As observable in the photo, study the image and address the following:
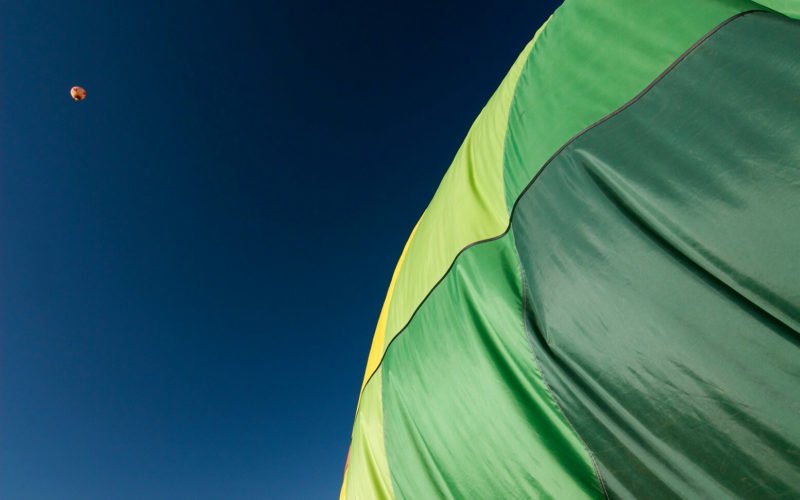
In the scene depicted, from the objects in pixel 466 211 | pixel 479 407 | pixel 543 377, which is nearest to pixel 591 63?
pixel 466 211

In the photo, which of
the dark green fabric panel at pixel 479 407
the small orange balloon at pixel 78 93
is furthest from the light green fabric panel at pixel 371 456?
the small orange balloon at pixel 78 93

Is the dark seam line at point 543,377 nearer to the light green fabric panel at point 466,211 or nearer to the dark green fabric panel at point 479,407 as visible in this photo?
the dark green fabric panel at point 479,407

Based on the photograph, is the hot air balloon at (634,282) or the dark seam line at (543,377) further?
the dark seam line at (543,377)

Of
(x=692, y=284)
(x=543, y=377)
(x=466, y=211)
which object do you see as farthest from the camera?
(x=466, y=211)

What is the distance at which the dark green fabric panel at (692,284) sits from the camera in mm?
618

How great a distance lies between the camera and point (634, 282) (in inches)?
30.1

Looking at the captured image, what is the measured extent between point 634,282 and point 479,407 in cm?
50

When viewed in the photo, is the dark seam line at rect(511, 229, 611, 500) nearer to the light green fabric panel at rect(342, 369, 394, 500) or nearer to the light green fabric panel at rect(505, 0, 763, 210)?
the light green fabric panel at rect(505, 0, 763, 210)

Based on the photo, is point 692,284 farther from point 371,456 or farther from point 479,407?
point 371,456

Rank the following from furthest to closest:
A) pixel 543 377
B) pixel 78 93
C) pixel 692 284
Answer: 1. pixel 78 93
2. pixel 543 377
3. pixel 692 284

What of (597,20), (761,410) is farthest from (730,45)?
(761,410)

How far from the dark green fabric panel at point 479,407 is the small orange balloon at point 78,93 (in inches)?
264

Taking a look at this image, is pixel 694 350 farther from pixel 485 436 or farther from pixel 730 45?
pixel 730 45

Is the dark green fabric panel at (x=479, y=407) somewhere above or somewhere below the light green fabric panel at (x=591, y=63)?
below
